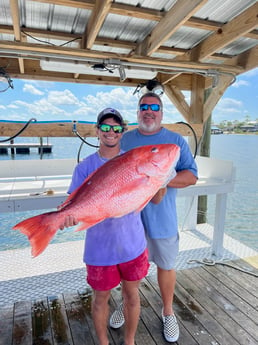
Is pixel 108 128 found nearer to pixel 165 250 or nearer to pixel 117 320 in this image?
pixel 165 250

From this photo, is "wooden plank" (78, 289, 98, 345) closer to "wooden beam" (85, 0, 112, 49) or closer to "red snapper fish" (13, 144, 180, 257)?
"red snapper fish" (13, 144, 180, 257)

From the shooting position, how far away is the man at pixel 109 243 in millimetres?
1255

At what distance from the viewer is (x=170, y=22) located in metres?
2.05

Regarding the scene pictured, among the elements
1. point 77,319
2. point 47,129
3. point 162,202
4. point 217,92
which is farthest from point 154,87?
point 77,319

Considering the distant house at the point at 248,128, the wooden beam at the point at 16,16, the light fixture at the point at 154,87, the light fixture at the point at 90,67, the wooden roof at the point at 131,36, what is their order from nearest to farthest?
the wooden beam at the point at 16,16 → the wooden roof at the point at 131,36 → the light fixture at the point at 90,67 → the light fixture at the point at 154,87 → the distant house at the point at 248,128

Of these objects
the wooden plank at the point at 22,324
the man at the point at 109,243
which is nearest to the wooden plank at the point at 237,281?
the man at the point at 109,243

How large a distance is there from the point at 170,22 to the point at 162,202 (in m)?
1.51

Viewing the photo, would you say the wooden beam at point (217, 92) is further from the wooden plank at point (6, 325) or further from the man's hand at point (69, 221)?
the wooden plank at point (6, 325)

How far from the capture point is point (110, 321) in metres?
1.82

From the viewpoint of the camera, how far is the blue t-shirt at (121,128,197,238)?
5.38 ft

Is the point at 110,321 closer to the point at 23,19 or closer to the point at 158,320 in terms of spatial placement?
the point at 158,320

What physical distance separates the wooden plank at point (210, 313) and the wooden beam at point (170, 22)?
2.29m

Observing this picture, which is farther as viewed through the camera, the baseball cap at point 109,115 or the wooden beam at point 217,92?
the wooden beam at point 217,92

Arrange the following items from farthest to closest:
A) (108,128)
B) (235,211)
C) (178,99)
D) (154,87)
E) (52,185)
→ (235,211), (178,99), (154,87), (52,185), (108,128)
